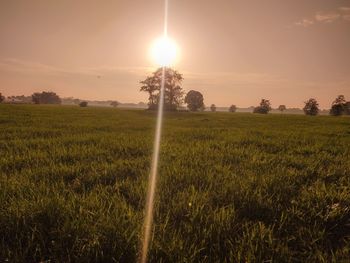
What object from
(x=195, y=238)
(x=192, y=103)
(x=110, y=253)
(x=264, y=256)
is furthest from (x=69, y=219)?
(x=192, y=103)

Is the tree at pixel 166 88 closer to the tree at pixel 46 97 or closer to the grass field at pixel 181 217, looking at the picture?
the grass field at pixel 181 217

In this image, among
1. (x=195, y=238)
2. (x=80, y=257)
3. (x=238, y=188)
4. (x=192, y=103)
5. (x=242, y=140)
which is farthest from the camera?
(x=192, y=103)

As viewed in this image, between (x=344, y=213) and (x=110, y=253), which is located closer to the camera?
(x=110, y=253)

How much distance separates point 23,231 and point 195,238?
165 cm

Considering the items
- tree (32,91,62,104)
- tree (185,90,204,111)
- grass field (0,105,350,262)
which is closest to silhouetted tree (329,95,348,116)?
tree (185,90,204,111)

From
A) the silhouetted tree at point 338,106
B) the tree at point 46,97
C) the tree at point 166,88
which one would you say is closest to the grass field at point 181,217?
the tree at point 166,88

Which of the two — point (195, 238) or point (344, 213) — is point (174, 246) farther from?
point (344, 213)

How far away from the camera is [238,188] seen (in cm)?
344

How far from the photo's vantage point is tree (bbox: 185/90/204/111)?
119 meters

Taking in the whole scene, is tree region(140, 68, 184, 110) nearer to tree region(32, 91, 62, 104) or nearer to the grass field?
the grass field

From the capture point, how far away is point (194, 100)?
4732 inches

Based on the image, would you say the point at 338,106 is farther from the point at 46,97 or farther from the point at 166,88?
the point at 46,97

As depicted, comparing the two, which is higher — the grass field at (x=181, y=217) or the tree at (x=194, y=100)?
the tree at (x=194, y=100)

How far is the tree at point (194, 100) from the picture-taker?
392 feet
